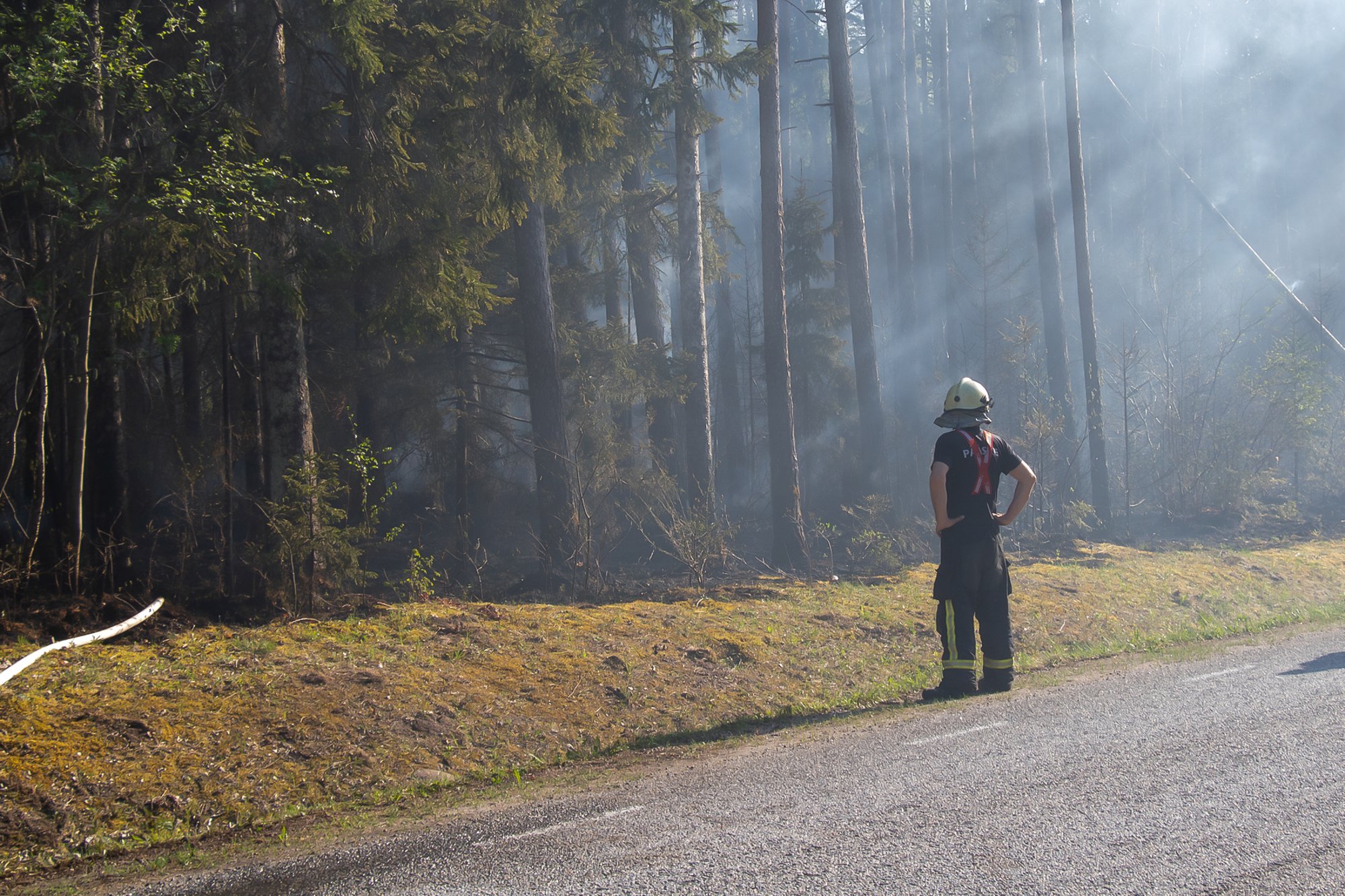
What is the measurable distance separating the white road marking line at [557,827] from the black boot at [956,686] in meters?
3.25

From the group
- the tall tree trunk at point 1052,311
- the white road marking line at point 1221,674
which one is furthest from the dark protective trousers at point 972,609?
the tall tree trunk at point 1052,311

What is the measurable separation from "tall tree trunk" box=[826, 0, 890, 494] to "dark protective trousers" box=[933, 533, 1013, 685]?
14311 mm

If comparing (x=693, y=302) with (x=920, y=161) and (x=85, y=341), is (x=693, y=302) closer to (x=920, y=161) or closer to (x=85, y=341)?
(x=85, y=341)

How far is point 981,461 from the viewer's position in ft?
23.0

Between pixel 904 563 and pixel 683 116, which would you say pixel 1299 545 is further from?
pixel 683 116

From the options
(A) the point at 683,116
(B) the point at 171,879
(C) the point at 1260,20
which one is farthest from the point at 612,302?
(C) the point at 1260,20

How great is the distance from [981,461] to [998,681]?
1676 mm

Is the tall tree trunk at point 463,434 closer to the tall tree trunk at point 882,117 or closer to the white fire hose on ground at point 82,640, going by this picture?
the white fire hose on ground at point 82,640

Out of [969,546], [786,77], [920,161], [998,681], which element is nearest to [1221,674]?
[998,681]

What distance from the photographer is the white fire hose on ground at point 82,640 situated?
572 centimetres

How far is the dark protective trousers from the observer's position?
698cm

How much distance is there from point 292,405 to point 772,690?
5329mm

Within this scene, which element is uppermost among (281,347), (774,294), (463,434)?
(774,294)

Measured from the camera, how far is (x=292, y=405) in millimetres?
9102
